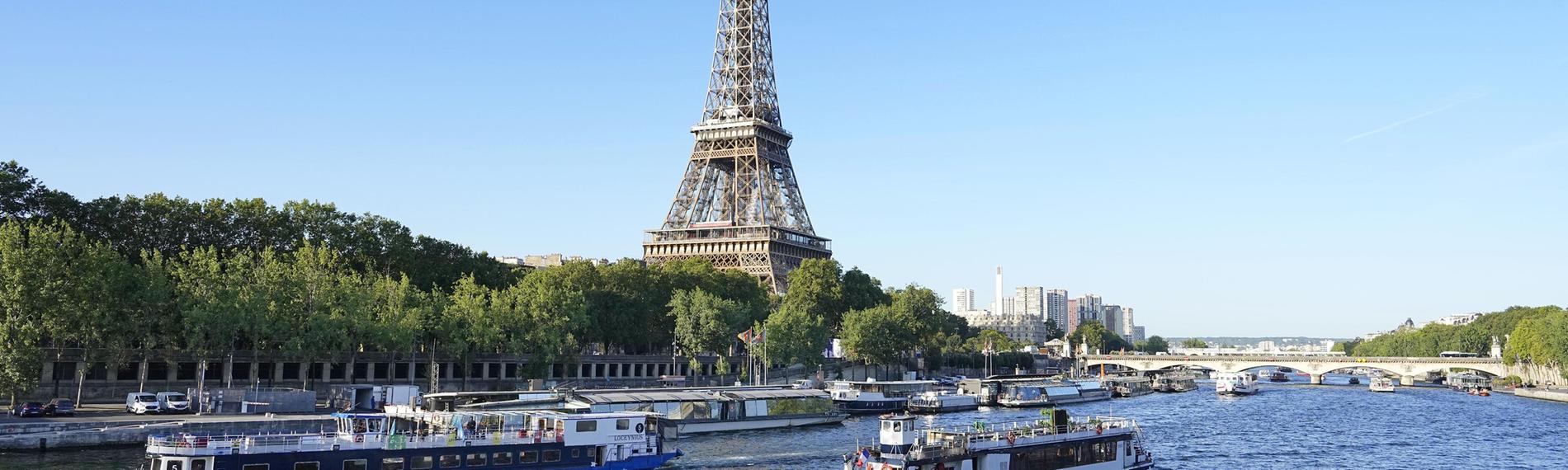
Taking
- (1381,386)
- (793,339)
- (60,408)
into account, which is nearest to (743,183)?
(793,339)

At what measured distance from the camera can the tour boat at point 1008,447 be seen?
51.0 m

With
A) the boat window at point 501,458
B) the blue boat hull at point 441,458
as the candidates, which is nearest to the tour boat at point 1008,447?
the blue boat hull at point 441,458

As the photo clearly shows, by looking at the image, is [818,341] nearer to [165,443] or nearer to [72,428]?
[72,428]

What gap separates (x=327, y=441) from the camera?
161 ft

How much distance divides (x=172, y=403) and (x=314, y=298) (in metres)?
17.5

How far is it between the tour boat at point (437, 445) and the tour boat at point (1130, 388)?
104m

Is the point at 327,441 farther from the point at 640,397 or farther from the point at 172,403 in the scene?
the point at 640,397

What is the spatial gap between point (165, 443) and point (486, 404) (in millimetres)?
26827

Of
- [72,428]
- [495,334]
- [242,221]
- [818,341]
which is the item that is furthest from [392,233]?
[72,428]

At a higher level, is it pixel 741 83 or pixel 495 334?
pixel 741 83

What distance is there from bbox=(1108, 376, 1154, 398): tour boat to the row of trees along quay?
1047 inches

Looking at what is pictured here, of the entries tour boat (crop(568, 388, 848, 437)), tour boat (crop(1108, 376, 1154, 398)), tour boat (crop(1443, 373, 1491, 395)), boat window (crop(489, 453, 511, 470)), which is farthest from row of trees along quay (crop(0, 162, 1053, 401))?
tour boat (crop(1443, 373, 1491, 395))

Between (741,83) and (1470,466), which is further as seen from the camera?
(741,83)

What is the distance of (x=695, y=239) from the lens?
178 meters
